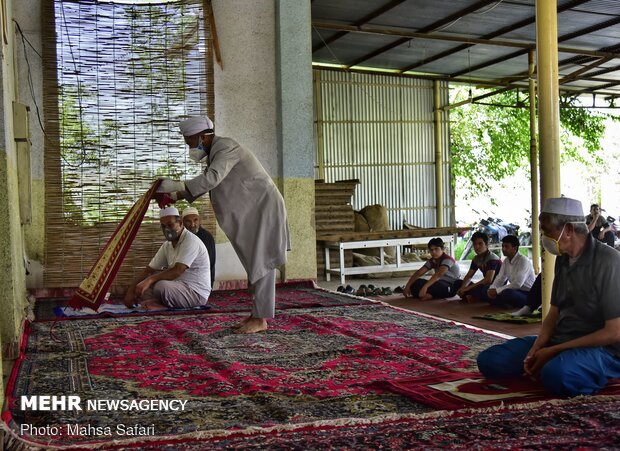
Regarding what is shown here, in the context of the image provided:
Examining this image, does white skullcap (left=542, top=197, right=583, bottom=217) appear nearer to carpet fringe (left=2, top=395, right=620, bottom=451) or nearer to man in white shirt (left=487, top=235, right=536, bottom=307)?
carpet fringe (left=2, top=395, right=620, bottom=451)

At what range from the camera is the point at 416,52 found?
13656 mm

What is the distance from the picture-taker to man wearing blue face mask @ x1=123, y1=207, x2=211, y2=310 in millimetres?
6363

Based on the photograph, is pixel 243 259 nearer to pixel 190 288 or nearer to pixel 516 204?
pixel 190 288

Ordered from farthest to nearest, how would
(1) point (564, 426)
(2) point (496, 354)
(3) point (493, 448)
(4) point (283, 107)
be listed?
(4) point (283, 107) → (2) point (496, 354) → (1) point (564, 426) → (3) point (493, 448)

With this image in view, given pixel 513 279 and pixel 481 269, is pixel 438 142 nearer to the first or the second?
pixel 481 269

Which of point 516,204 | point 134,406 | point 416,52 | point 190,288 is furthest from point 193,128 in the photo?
point 516,204

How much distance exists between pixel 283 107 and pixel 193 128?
357cm

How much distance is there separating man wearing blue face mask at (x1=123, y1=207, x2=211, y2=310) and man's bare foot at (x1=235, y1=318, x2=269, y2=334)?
1176 millimetres

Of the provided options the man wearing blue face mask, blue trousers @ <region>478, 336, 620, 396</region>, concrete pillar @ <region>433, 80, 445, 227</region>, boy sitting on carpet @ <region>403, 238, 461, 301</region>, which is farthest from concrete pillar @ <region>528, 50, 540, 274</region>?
blue trousers @ <region>478, 336, 620, 396</region>

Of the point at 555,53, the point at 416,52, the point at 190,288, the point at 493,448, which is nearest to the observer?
the point at 493,448

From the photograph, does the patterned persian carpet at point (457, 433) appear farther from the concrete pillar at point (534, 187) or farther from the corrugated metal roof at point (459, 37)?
the concrete pillar at point (534, 187)

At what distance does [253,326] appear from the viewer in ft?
17.6

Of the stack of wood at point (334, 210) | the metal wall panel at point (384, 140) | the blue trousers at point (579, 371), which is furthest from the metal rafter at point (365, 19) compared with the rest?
the blue trousers at point (579, 371)

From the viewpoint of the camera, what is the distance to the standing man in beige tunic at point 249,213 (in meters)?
5.32
